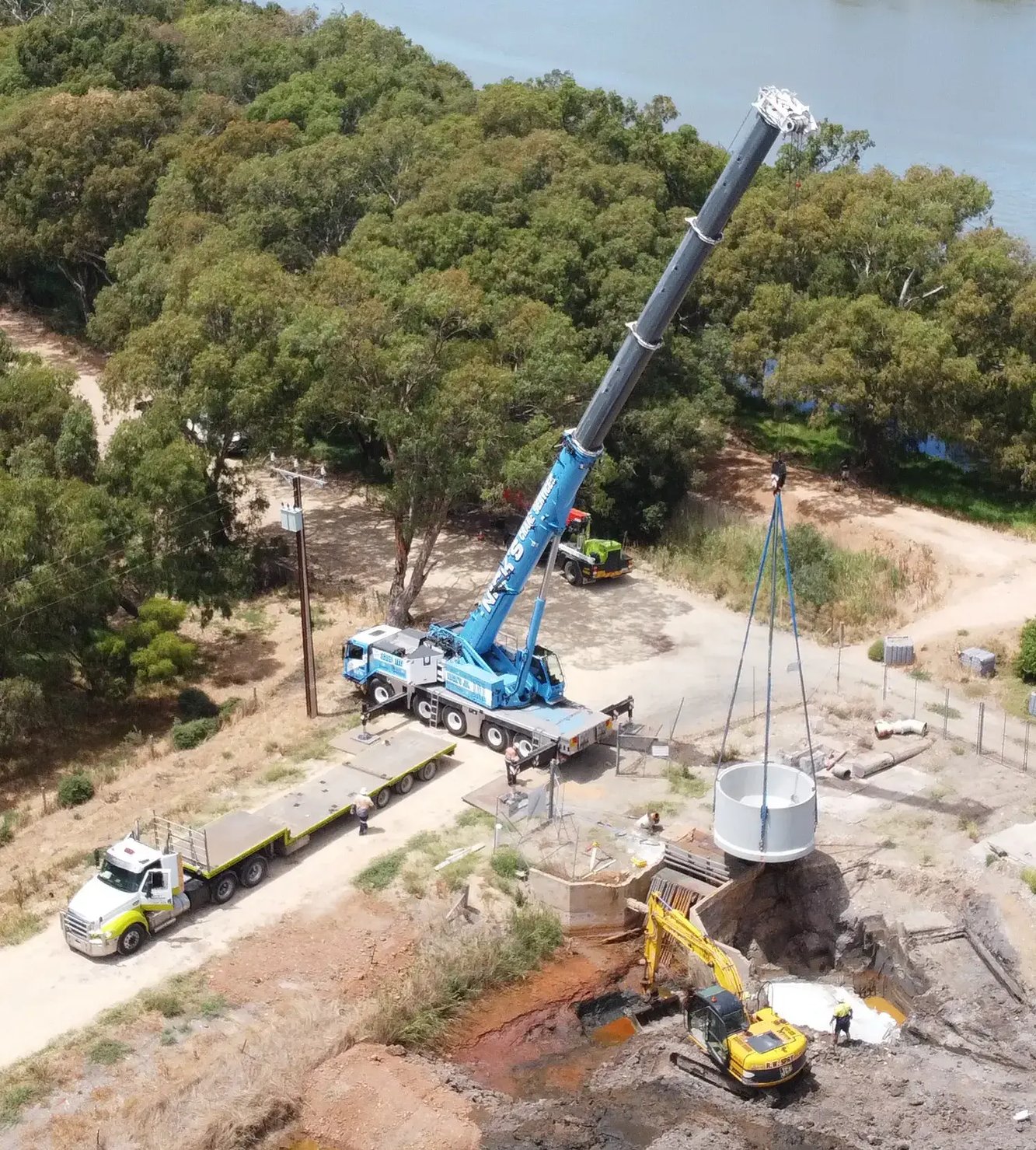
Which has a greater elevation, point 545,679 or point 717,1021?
point 545,679

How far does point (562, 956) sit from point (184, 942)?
7105 mm

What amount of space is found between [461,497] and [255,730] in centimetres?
969

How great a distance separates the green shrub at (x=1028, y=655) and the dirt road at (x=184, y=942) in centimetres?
1605

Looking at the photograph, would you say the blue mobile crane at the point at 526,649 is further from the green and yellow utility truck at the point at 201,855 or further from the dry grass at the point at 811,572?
the dry grass at the point at 811,572

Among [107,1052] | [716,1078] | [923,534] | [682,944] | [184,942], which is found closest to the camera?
[107,1052]

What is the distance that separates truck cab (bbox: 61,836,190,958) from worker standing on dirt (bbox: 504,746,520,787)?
7877mm

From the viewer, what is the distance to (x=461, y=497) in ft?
134

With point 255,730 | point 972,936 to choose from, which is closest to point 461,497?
point 255,730

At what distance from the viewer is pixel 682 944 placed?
84.1ft

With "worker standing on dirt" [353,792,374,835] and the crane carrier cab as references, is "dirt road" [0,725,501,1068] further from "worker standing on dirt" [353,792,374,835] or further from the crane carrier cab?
the crane carrier cab

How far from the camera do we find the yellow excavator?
74.9 ft

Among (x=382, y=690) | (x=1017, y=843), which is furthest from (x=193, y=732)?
(x=1017, y=843)

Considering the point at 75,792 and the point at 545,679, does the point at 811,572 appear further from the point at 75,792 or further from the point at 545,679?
the point at 75,792

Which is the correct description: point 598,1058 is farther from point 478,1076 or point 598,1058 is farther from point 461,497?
point 461,497
